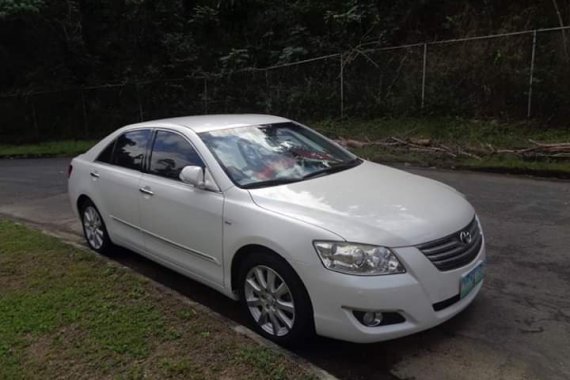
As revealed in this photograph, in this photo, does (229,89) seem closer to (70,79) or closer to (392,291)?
(70,79)

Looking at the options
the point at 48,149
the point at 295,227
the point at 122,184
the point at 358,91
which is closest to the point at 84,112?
the point at 48,149

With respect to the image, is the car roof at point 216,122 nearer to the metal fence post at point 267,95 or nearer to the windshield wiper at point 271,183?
the windshield wiper at point 271,183

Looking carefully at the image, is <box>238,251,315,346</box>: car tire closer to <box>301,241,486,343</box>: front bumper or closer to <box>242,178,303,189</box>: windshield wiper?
<box>301,241,486,343</box>: front bumper

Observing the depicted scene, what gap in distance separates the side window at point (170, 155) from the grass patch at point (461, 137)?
6.77 m

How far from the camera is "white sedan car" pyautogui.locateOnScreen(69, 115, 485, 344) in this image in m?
3.11

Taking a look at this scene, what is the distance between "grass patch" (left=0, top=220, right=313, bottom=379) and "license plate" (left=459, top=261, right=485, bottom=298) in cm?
119

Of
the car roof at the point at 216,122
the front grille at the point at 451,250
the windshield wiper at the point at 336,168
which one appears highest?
the car roof at the point at 216,122

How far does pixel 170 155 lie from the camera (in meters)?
4.58

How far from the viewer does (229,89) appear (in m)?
18.2

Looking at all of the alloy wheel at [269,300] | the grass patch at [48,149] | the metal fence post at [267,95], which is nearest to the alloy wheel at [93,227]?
the alloy wheel at [269,300]

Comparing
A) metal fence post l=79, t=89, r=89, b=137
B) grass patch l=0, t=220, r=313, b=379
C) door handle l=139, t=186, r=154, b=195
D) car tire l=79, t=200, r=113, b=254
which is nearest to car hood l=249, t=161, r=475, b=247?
grass patch l=0, t=220, r=313, b=379

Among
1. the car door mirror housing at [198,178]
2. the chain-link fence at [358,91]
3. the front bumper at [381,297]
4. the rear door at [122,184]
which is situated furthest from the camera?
the chain-link fence at [358,91]

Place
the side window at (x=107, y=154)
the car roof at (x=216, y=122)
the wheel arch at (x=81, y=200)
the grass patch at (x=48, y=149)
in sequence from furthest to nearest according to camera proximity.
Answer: the grass patch at (x=48, y=149), the wheel arch at (x=81, y=200), the side window at (x=107, y=154), the car roof at (x=216, y=122)

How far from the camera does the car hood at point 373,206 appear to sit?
10.4 ft
